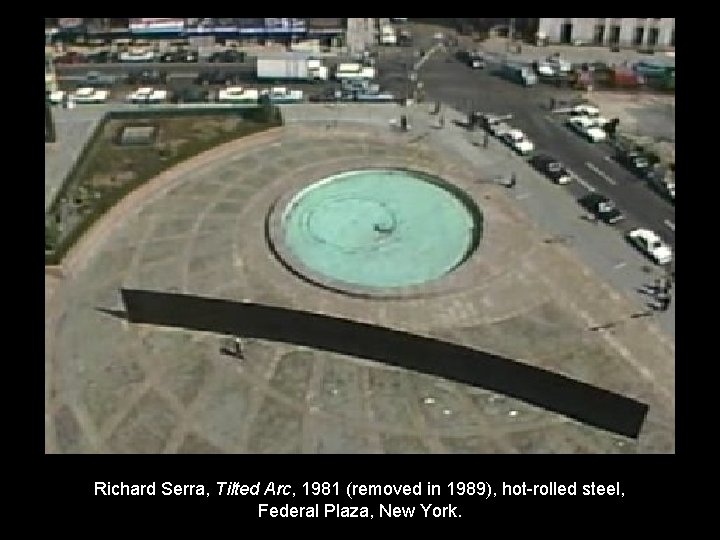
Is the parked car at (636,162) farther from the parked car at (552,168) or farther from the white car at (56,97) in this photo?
the white car at (56,97)

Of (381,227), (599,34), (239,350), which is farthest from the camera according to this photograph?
(599,34)

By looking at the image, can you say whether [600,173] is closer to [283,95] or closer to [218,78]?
[283,95]

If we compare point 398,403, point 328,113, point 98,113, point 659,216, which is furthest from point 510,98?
point 398,403

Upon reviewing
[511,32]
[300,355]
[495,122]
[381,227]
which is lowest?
[300,355]

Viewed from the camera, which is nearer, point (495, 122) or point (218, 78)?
point (495, 122)

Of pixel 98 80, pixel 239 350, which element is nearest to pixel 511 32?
pixel 98 80
